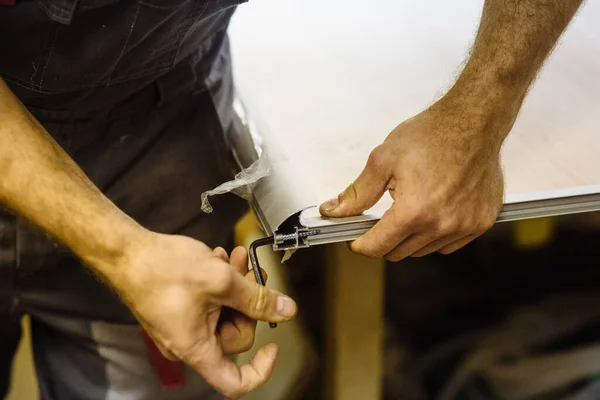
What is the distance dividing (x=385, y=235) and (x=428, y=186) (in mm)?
52

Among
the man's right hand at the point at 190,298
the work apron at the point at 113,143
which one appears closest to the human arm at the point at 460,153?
the man's right hand at the point at 190,298

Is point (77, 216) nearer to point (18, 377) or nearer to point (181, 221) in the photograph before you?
point (181, 221)

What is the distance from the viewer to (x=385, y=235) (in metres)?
0.51

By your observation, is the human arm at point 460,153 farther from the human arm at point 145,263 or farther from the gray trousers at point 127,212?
the gray trousers at point 127,212

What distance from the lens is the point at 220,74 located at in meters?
0.76

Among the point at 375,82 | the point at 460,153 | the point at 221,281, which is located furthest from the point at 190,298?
the point at 375,82

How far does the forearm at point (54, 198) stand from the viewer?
47 cm

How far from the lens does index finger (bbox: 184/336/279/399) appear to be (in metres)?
0.47

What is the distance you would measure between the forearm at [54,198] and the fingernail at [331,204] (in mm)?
152

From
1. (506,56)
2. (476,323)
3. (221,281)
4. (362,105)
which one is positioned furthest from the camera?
(476,323)

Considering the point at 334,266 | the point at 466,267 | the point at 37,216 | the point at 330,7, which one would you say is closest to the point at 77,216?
the point at 37,216

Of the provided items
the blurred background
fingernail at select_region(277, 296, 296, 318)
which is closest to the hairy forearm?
fingernail at select_region(277, 296, 296, 318)

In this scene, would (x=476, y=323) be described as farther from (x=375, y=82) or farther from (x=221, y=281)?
(x=221, y=281)

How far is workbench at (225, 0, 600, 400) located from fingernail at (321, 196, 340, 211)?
0.07ft
